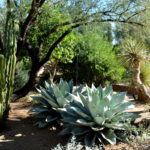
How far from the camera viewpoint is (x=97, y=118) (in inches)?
130

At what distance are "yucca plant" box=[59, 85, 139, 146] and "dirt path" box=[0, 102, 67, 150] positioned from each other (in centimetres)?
32

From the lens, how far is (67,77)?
38.3ft

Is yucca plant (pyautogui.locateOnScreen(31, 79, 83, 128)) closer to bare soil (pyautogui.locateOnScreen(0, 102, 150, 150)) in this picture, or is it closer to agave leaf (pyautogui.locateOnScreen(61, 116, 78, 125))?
bare soil (pyautogui.locateOnScreen(0, 102, 150, 150))

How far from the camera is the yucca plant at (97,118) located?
334 cm

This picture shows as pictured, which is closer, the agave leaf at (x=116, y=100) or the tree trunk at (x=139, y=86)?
the agave leaf at (x=116, y=100)

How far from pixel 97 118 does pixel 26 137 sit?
4.38 feet

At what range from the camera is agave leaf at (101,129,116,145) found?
3.21 metres

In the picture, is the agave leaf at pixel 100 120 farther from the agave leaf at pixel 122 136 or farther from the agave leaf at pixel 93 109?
the agave leaf at pixel 122 136

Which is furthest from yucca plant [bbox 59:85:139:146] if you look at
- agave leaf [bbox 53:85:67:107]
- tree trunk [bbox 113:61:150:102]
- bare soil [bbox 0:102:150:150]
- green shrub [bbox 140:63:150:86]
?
green shrub [bbox 140:63:150:86]

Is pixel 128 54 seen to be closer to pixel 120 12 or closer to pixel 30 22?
pixel 120 12

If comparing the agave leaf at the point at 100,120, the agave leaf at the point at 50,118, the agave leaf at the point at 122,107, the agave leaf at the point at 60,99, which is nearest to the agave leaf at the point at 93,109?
the agave leaf at the point at 100,120

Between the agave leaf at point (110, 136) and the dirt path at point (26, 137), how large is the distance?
28.9 inches

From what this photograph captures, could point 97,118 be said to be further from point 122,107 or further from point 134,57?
point 134,57

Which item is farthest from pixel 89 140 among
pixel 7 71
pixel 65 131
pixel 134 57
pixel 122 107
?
pixel 134 57
